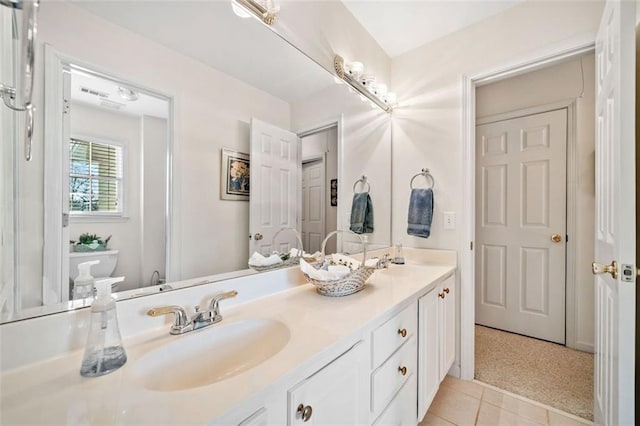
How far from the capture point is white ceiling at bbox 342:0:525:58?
1684 mm

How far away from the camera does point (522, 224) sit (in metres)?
2.46

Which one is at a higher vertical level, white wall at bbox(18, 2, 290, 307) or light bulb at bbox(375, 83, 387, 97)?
light bulb at bbox(375, 83, 387, 97)

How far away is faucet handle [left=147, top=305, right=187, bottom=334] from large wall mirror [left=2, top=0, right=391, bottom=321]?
10cm

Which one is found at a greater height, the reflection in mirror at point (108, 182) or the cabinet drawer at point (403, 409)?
the reflection in mirror at point (108, 182)

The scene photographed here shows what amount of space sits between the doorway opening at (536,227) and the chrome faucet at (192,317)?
1.89 metres

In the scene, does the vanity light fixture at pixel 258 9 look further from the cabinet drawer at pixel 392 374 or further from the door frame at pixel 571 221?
the door frame at pixel 571 221

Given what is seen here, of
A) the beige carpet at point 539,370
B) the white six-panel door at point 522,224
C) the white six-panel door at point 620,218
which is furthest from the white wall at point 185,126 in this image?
the white six-panel door at point 522,224

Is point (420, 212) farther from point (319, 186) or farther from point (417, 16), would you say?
point (417, 16)

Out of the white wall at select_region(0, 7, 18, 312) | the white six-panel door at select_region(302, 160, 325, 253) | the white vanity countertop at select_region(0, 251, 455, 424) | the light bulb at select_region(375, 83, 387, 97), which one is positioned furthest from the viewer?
the light bulb at select_region(375, 83, 387, 97)

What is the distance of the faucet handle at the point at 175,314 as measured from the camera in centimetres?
77

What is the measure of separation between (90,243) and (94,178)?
0.57 feet

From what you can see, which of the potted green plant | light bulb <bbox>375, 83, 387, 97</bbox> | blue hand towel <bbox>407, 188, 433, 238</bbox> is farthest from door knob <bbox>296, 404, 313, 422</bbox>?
light bulb <bbox>375, 83, 387, 97</bbox>

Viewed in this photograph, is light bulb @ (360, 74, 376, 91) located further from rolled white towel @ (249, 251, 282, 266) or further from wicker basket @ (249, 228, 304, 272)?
rolled white towel @ (249, 251, 282, 266)

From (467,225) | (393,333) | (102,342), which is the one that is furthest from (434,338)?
(102,342)
